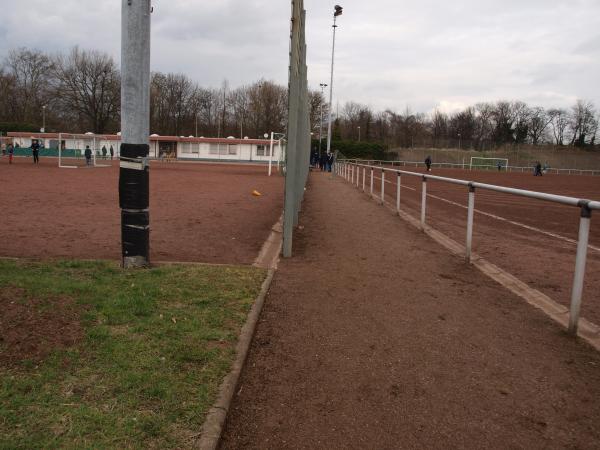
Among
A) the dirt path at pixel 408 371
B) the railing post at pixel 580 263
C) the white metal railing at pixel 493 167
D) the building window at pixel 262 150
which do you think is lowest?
the dirt path at pixel 408 371

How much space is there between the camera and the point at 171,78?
282 feet

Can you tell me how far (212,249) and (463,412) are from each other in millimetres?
4672

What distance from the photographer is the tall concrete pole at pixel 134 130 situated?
5.09 meters

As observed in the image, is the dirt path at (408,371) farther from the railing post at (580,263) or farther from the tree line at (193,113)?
the tree line at (193,113)

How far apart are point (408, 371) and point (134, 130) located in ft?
11.9

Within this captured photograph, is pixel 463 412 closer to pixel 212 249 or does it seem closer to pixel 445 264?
pixel 445 264

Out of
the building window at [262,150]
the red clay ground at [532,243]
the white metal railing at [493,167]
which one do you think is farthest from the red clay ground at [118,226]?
the white metal railing at [493,167]

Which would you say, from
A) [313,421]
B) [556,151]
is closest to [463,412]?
[313,421]

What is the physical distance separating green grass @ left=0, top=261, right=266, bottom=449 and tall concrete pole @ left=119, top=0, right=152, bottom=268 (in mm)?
474

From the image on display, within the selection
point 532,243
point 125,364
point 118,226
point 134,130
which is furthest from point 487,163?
point 125,364

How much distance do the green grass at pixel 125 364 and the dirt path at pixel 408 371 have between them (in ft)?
0.90

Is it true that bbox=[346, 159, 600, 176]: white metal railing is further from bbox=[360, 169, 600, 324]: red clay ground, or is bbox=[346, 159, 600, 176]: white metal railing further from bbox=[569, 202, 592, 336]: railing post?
bbox=[569, 202, 592, 336]: railing post

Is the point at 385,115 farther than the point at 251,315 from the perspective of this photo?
Yes

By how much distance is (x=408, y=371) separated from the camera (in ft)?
10.6
